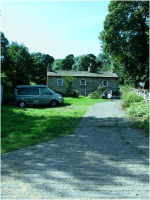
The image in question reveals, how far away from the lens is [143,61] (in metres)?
25.0

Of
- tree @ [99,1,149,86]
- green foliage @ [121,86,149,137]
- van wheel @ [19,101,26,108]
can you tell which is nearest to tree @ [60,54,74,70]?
tree @ [99,1,149,86]

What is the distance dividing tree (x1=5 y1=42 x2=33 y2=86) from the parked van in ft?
34.4

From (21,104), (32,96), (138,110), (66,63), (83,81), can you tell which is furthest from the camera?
(66,63)

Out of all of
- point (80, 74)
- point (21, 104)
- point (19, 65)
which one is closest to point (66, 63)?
point (80, 74)

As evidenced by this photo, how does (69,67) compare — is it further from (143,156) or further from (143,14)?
(143,156)

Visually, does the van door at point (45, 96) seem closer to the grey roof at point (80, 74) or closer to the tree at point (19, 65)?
the tree at point (19, 65)

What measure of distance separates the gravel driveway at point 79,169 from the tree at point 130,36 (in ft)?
65.2

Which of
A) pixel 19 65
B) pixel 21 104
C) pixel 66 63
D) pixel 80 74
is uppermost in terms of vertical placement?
pixel 66 63

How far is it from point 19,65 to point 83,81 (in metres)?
12.3

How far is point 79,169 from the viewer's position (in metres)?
4.08

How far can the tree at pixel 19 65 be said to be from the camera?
1075 inches

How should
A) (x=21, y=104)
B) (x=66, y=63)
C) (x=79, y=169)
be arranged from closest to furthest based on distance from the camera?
(x=79, y=169) → (x=21, y=104) → (x=66, y=63)

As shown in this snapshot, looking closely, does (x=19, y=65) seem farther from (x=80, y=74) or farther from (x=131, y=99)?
(x=131, y=99)

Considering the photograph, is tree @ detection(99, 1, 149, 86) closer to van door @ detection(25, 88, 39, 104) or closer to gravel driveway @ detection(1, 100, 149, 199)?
van door @ detection(25, 88, 39, 104)
